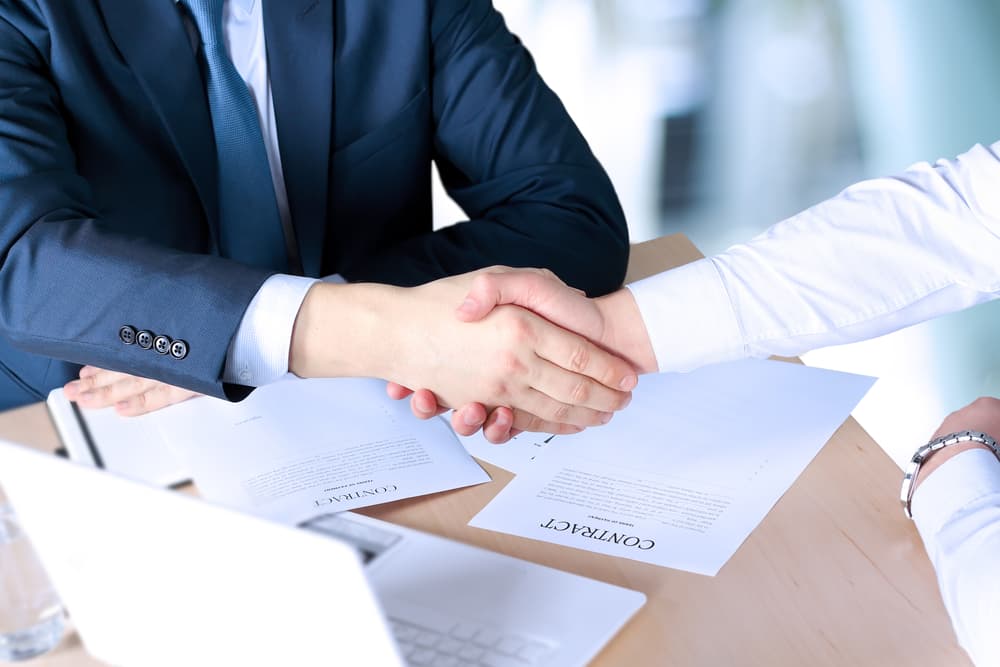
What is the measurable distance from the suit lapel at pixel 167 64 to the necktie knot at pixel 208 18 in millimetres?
24

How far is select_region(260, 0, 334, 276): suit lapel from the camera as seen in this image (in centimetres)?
159

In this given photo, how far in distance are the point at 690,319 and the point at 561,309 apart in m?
0.15

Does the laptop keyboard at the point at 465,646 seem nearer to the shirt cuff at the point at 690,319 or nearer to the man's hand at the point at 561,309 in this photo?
the man's hand at the point at 561,309

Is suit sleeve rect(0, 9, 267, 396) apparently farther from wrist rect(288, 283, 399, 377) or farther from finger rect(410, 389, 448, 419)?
finger rect(410, 389, 448, 419)

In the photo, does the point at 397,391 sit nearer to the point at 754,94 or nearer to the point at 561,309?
the point at 561,309

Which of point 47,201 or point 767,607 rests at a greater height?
point 47,201

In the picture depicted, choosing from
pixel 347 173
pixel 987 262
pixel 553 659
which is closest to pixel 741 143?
pixel 347 173

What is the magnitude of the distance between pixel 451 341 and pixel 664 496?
0.34 meters

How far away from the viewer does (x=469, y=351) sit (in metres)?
1.28

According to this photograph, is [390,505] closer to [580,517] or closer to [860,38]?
[580,517]

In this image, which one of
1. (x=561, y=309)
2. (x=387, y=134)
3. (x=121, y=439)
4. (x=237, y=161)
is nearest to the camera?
(x=121, y=439)

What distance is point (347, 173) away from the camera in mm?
1685

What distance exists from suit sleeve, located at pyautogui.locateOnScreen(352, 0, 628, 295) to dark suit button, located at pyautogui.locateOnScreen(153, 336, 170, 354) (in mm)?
367

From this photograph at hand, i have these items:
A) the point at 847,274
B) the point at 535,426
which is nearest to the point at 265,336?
the point at 535,426
